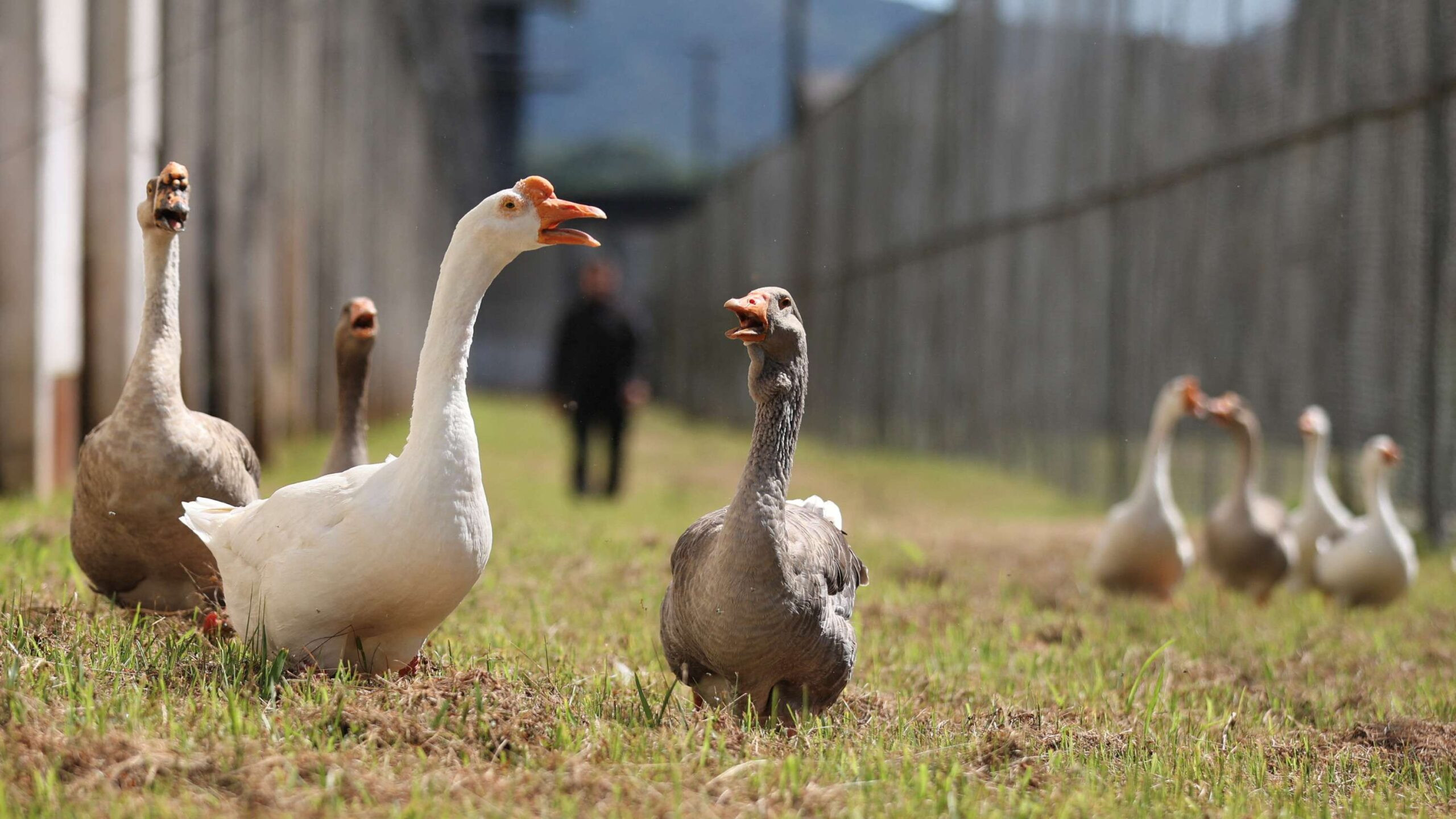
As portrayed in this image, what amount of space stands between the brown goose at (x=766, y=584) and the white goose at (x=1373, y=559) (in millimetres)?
4604

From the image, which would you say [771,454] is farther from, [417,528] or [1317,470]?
[1317,470]

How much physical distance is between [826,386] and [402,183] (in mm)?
11483

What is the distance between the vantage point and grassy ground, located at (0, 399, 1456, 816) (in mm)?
3055

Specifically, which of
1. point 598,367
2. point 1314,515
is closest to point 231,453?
point 1314,515

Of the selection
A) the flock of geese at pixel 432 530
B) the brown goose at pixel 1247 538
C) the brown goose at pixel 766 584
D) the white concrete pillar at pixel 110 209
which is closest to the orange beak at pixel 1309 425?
the brown goose at pixel 1247 538

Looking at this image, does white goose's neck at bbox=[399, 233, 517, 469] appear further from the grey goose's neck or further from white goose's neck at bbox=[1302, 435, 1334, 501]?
white goose's neck at bbox=[1302, 435, 1334, 501]

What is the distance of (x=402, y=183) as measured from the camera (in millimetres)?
30766

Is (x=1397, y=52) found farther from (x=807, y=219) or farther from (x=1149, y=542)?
(x=807, y=219)

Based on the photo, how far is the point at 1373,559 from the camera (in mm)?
7516

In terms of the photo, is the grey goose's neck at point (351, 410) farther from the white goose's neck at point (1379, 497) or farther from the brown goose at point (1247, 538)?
the white goose's neck at point (1379, 497)

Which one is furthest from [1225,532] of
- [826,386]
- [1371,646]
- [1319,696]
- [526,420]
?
[526,420]

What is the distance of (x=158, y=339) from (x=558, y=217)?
151 cm

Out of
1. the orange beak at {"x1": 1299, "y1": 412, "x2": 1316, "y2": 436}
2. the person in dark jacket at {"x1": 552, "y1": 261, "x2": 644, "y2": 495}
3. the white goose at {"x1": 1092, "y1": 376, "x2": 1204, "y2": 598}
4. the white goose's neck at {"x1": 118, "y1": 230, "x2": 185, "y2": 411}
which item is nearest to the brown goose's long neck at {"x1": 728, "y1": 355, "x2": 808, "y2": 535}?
the white goose's neck at {"x1": 118, "y1": 230, "x2": 185, "y2": 411}

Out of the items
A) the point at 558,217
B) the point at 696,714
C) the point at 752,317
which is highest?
the point at 558,217
